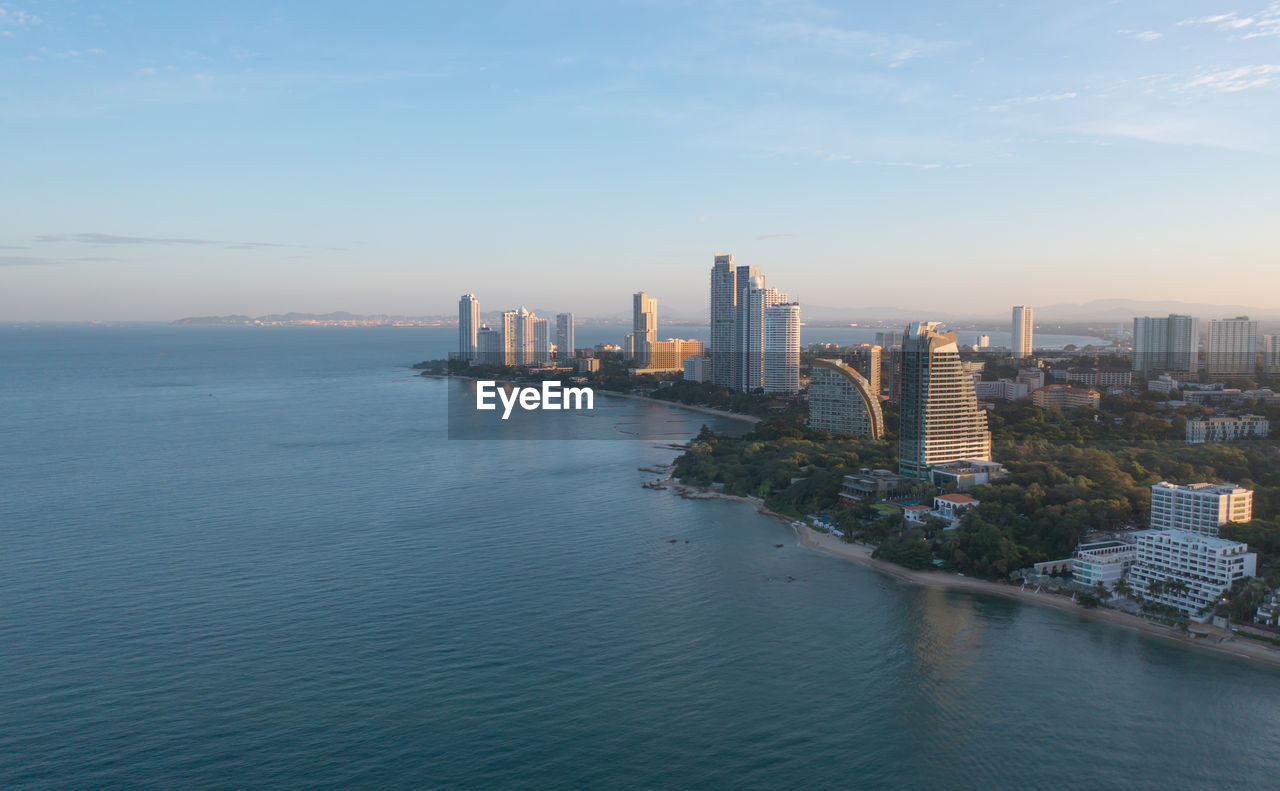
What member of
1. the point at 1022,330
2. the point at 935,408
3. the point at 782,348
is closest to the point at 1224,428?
the point at 935,408

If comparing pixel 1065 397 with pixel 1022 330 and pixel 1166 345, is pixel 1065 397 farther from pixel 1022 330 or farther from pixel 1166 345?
pixel 1022 330

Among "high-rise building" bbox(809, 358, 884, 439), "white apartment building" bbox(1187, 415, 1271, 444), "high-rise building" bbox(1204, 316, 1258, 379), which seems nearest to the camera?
"white apartment building" bbox(1187, 415, 1271, 444)

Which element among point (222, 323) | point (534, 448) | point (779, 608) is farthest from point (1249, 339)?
point (222, 323)

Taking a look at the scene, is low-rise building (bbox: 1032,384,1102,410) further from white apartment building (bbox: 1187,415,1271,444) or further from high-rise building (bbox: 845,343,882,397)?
white apartment building (bbox: 1187,415,1271,444)

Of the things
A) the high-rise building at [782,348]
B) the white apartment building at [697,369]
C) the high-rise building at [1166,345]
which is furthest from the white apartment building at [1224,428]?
the white apartment building at [697,369]

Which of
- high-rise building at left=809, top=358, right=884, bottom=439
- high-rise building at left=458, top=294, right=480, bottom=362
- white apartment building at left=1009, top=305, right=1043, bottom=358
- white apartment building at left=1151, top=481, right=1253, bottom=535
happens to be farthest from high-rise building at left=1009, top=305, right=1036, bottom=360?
white apartment building at left=1151, top=481, right=1253, bottom=535

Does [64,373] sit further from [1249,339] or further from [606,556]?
[1249,339]

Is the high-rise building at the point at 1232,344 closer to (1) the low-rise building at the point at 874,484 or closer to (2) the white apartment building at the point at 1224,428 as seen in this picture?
(2) the white apartment building at the point at 1224,428

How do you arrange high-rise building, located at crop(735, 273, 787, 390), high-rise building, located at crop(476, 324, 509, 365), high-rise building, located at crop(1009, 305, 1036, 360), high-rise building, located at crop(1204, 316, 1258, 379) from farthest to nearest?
high-rise building, located at crop(476, 324, 509, 365) < high-rise building, located at crop(1009, 305, 1036, 360) < high-rise building, located at crop(735, 273, 787, 390) < high-rise building, located at crop(1204, 316, 1258, 379)
